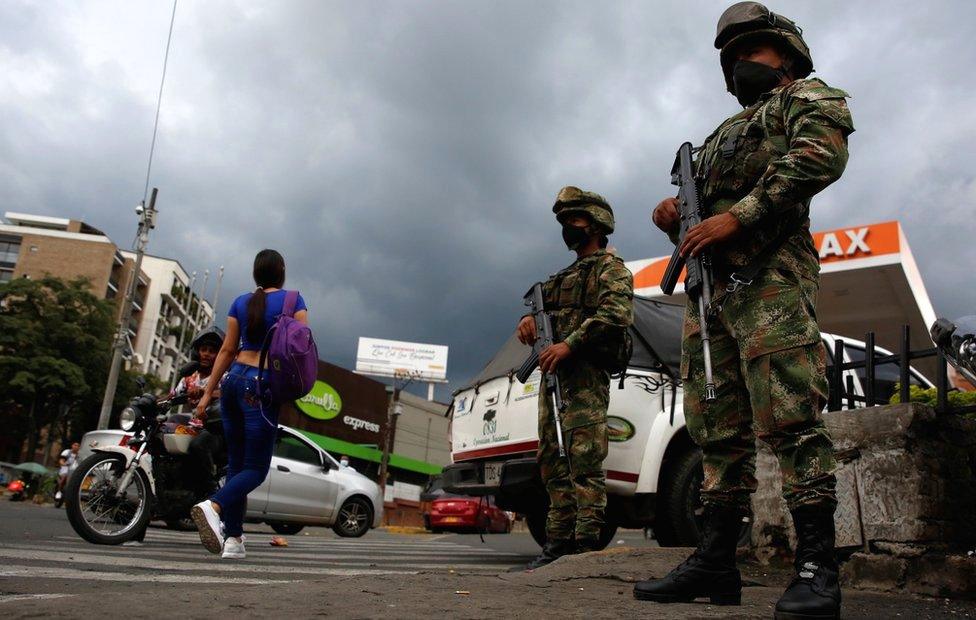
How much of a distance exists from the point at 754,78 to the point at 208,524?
341 centimetres

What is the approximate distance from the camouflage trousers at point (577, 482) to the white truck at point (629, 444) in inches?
28.5

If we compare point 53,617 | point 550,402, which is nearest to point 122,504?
point 550,402

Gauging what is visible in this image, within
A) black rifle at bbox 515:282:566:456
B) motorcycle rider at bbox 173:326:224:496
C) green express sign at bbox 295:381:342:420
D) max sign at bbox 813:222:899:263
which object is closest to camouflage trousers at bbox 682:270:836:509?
black rifle at bbox 515:282:566:456

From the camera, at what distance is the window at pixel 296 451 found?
431 inches

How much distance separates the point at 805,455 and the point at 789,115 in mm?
1168

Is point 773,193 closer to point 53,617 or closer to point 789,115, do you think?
point 789,115

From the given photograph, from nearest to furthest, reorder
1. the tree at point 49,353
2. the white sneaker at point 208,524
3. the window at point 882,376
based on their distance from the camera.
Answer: the white sneaker at point 208,524
the window at point 882,376
the tree at point 49,353

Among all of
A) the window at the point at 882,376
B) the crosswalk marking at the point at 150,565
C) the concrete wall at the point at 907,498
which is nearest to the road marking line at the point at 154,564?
the crosswalk marking at the point at 150,565

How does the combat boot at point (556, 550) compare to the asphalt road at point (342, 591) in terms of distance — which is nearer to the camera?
the asphalt road at point (342, 591)

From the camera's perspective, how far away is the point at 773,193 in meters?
2.58

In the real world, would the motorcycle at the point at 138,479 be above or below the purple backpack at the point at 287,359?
below

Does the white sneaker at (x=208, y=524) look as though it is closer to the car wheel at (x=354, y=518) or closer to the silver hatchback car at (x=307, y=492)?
the silver hatchback car at (x=307, y=492)

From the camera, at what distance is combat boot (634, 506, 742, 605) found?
102 inches

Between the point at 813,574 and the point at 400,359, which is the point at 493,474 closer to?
the point at 813,574
